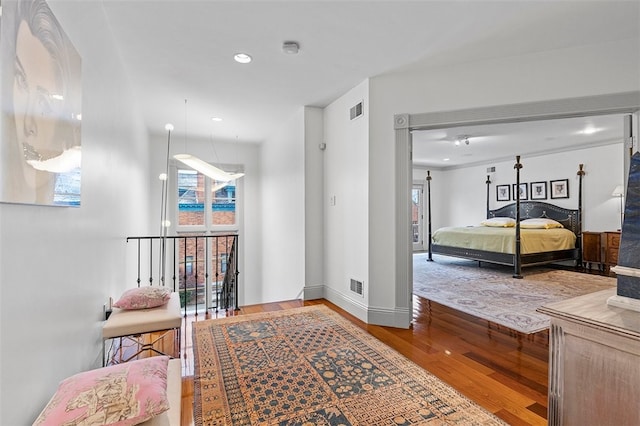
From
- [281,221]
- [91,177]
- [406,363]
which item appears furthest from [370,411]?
[281,221]

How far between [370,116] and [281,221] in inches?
106

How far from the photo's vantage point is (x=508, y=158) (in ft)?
26.2

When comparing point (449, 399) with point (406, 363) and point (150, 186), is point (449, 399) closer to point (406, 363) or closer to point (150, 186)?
point (406, 363)

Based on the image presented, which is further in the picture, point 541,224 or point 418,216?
point 418,216

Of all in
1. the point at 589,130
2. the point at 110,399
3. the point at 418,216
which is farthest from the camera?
the point at 418,216

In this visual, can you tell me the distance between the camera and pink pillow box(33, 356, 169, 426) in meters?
1.03

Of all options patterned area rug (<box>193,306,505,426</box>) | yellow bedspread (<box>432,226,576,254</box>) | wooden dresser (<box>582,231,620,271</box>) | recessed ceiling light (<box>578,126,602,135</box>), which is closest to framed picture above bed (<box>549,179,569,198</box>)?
yellow bedspread (<box>432,226,576,254</box>)

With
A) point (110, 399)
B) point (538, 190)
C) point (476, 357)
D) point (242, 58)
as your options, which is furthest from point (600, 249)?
point (110, 399)

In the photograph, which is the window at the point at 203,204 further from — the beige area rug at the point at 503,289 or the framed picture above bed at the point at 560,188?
the framed picture above bed at the point at 560,188

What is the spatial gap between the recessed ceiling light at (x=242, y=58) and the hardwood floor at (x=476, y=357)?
270 cm

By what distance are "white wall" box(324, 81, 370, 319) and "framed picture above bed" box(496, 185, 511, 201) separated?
20.5 feet

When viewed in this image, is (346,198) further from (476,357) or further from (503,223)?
(503,223)

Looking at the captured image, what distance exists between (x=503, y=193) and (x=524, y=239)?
2700 millimetres

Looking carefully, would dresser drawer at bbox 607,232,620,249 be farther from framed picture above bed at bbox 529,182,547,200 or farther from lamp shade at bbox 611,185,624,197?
framed picture above bed at bbox 529,182,547,200
